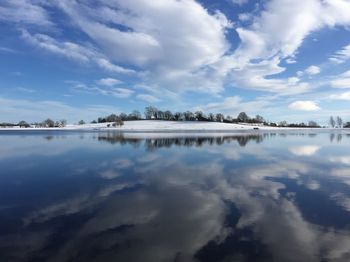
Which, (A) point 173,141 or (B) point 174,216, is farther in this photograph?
(A) point 173,141

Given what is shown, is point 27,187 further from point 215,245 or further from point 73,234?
point 215,245

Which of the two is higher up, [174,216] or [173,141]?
[173,141]

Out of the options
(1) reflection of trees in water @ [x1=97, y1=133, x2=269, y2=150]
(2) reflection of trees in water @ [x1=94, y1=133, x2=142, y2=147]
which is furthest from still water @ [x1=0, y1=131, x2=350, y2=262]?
(2) reflection of trees in water @ [x1=94, y1=133, x2=142, y2=147]

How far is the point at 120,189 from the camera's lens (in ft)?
35.2

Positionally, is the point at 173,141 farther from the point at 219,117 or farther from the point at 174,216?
the point at 219,117

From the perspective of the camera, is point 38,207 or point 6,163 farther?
point 6,163

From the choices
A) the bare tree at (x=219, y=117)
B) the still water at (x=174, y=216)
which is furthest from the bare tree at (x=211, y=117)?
the still water at (x=174, y=216)

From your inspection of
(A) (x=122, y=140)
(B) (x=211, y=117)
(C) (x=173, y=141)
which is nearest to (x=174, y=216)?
(C) (x=173, y=141)

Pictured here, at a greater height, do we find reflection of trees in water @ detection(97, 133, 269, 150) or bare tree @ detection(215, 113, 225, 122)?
bare tree @ detection(215, 113, 225, 122)

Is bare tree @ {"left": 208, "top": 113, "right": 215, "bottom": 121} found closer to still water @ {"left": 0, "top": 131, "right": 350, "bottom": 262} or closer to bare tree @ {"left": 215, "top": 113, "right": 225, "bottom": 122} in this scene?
bare tree @ {"left": 215, "top": 113, "right": 225, "bottom": 122}

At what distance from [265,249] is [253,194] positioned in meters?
4.40

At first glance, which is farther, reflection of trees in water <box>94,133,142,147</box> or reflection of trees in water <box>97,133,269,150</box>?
reflection of trees in water <box>94,133,142,147</box>

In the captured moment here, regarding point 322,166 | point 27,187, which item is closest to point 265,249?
point 27,187

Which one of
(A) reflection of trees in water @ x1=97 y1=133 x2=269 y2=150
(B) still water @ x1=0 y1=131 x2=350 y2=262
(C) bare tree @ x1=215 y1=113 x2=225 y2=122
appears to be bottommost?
(B) still water @ x1=0 y1=131 x2=350 y2=262
